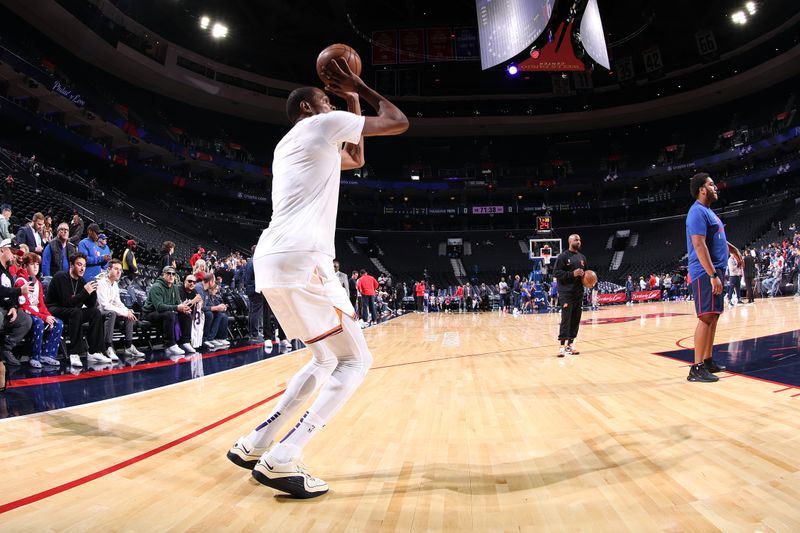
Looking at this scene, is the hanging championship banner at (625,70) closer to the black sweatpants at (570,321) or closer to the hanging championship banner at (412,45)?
the hanging championship banner at (412,45)

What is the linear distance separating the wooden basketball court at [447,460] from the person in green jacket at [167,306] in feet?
10.3

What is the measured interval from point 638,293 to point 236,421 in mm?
24965

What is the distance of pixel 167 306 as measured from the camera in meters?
7.13

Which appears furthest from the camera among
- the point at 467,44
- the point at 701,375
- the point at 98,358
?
the point at 467,44

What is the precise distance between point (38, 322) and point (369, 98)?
17.8 feet

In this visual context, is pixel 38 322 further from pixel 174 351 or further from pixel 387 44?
pixel 387 44

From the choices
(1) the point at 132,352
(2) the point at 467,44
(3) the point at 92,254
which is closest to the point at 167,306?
(1) the point at 132,352

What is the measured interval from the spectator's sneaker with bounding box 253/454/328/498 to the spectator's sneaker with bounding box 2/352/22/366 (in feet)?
18.0

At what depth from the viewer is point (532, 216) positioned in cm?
3753

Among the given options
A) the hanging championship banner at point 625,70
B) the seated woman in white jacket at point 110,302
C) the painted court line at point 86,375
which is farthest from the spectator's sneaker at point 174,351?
the hanging championship banner at point 625,70

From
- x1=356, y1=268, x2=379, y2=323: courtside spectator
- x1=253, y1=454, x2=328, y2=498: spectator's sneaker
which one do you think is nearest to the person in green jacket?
x1=253, y1=454, x2=328, y2=498: spectator's sneaker

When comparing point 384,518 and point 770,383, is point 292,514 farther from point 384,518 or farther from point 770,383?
point 770,383

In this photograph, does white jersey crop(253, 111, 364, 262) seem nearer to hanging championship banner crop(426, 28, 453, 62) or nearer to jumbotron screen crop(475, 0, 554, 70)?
jumbotron screen crop(475, 0, 554, 70)

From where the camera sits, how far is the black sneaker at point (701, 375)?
4.02m
